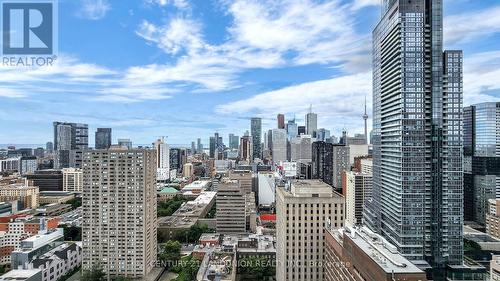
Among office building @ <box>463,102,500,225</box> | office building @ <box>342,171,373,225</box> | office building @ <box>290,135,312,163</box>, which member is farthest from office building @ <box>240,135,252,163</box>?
office building @ <box>463,102,500,225</box>

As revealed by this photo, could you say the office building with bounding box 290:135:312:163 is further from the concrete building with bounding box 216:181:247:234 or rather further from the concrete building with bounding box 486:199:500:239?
the concrete building with bounding box 216:181:247:234

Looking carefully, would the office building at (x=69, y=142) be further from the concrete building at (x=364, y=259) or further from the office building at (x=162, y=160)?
the concrete building at (x=364, y=259)

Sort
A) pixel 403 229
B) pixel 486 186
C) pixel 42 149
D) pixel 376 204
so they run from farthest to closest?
pixel 42 149, pixel 486 186, pixel 376 204, pixel 403 229

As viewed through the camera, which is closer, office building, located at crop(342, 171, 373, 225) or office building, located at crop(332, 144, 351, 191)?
office building, located at crop(342, 171, 373, 225)

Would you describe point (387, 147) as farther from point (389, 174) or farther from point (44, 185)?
point (44, 185)

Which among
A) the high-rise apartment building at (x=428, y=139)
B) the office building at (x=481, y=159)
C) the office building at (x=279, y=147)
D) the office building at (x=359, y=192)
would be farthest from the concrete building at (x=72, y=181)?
the office building at (x=279, y=147)

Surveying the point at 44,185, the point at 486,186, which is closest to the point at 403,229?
the point at 486,186

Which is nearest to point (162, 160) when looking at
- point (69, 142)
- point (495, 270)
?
point (69, 142)
